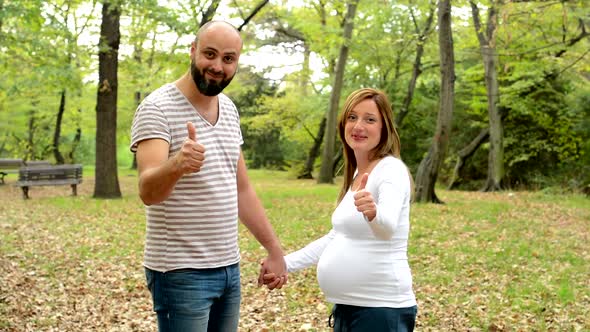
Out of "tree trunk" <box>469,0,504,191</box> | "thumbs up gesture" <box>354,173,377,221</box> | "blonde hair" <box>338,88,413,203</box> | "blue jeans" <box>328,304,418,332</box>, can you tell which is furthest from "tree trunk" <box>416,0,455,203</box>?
"thumbs up gesture" <box>354,173,377,221</box>

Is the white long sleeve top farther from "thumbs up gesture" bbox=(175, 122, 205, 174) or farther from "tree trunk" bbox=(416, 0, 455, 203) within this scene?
"tree trunk" bbox=(416, 0, 455, 203)

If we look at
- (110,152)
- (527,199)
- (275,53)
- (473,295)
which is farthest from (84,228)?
(275,53)

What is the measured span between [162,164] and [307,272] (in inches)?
233

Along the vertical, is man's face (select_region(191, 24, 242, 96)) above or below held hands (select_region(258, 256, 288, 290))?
above

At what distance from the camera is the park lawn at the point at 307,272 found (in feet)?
20.5

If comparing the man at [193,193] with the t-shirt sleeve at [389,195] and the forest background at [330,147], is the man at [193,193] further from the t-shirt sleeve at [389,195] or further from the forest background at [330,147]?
the forest background at [330,147]

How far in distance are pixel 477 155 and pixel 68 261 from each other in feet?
68.0

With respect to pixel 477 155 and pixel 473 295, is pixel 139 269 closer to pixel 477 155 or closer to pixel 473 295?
pixel 473 295

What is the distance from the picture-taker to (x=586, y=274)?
8070 mm

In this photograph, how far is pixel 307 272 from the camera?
27.1ft

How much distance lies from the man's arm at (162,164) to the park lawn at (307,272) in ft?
12.3

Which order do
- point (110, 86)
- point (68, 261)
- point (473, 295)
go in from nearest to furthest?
point (473, 295)
point (68, 261)
point (110, 86)

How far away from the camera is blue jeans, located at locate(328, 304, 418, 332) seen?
267cm

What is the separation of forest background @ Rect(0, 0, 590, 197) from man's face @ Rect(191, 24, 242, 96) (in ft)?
27.6
